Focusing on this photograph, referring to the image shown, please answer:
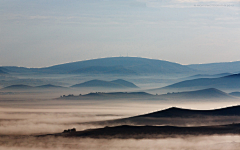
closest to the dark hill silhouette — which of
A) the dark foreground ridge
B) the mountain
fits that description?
the mountain

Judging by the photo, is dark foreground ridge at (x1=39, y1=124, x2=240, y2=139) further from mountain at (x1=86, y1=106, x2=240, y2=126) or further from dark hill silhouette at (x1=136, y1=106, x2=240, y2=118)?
dark hill silhouette at (x1=136, y1=106, x2=240, y2=118)

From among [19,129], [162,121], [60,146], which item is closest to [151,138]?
[60,146]

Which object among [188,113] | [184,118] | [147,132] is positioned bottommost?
[147,132]

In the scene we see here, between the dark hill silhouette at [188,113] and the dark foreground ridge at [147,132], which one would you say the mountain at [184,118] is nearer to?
the dark hill silhouette at [188,113]

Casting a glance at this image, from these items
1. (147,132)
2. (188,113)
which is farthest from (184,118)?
(147,132)

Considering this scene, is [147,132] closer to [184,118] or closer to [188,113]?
[184,118]

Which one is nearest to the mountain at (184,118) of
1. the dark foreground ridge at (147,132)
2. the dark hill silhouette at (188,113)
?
the dark hill silhouette at (188,113)

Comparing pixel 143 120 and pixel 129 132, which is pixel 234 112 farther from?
pixel 129 132

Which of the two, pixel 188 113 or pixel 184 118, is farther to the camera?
pixel 188 113
